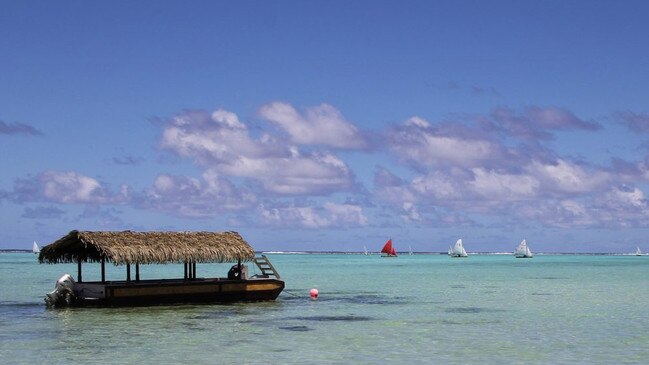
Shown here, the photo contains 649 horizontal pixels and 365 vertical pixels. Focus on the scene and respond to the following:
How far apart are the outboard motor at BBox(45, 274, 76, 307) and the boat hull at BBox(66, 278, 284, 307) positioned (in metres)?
0.24

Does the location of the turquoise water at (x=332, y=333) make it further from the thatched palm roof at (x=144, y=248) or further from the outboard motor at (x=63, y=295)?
the thatched palm roof at (x=144, y=248)

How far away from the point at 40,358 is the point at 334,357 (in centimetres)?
813

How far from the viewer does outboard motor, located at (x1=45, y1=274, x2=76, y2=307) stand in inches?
1389

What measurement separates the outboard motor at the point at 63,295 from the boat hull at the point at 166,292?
24cm

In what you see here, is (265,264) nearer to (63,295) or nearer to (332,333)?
(63,295)

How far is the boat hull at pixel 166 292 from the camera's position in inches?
1361

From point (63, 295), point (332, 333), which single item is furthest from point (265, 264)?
point (332, 333)

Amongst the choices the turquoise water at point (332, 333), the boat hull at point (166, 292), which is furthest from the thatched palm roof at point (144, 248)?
the turquoise water at point (332, 333)

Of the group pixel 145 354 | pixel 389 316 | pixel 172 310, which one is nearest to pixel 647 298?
pixel 389 316

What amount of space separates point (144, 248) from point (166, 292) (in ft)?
6.92

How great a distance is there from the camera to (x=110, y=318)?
32375 mm

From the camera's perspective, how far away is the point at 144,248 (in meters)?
35.4

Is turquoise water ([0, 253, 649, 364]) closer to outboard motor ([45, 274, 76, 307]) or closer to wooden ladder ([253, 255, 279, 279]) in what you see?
outboard motor ([45, 274, 76, 307])

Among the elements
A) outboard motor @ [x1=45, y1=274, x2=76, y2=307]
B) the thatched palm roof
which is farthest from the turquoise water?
the thatched palm roof
